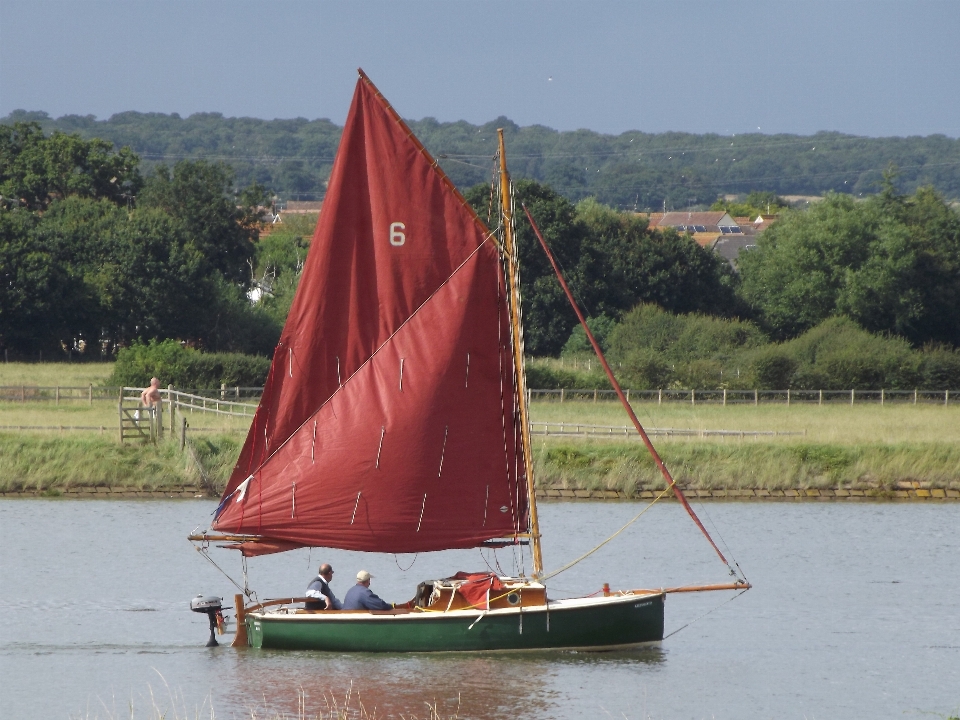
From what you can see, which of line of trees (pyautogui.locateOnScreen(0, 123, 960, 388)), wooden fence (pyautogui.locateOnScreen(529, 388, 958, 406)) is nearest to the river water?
wooden fence (pyautogui.locateOnScreen(529, 388, 958, 406))

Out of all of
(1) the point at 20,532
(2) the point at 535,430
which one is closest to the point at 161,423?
(1) the point at 20,532

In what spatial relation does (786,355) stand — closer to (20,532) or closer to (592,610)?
(20,532)

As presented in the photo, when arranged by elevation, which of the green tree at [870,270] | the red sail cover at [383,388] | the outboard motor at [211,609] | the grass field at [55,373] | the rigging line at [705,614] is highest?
the green tree at [870,270]

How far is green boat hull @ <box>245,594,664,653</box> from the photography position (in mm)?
20203

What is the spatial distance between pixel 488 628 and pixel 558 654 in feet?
4.07

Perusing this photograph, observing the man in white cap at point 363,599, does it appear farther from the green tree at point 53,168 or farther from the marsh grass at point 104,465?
the green tree at point 53,168

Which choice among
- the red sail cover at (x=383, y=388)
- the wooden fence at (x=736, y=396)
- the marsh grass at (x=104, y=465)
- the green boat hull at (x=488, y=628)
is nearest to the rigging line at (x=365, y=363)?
the red sail cover at (x=383, y=388)

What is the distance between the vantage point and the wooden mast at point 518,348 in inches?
807

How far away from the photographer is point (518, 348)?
20.7 metres

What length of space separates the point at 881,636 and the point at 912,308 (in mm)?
57370

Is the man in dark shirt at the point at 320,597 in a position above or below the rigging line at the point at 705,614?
above

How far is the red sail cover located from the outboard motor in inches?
46.9

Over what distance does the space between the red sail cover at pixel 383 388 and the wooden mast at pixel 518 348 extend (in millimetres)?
157

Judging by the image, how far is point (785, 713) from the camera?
1836 cm
